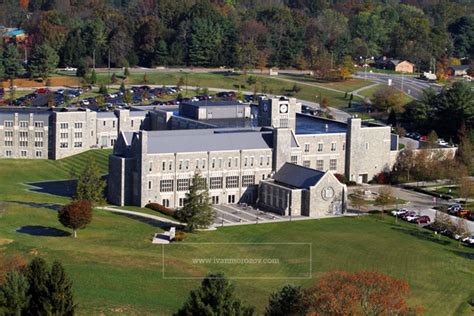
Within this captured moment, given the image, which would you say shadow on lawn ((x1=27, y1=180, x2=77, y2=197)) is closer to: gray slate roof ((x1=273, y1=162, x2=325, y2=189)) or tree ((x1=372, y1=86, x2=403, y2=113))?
gray slate roof ((x1=273, y1=162, x2=325, y2=189))

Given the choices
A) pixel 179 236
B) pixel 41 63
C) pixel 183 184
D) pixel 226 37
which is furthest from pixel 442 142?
pixel 41 63

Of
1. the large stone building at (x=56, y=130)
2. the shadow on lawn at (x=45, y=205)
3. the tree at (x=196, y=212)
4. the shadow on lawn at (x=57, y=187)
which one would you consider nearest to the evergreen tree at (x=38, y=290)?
the tree at (x=196, y=212)

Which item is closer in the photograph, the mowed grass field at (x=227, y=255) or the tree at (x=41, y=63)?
the mowed grass field at (x=227, y=255)

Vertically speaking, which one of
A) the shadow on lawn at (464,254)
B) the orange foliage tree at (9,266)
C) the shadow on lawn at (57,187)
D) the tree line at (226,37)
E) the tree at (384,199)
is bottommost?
the shadow on lawn at (464,254)

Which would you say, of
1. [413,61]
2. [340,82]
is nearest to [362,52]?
[413,61]

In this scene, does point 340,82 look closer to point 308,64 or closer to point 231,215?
point 308,64

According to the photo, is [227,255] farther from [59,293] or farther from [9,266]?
[59,293]

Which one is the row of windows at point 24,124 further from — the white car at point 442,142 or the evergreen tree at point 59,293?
the evergreen tree at point 59,293
